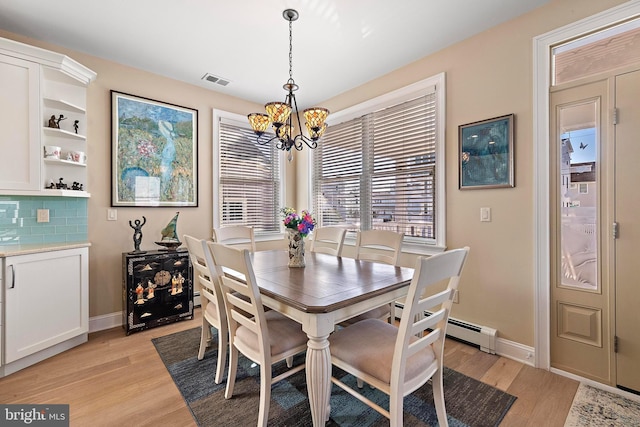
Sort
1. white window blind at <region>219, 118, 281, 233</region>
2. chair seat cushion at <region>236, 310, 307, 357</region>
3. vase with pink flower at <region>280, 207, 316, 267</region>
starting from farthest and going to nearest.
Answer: white window blind at <region>219, 118, 281, 233</region>
vase with pink flower at <region>280, 207, 316, 267</region>
chair seat cushion at <region>236, 310, 307, 357</region>

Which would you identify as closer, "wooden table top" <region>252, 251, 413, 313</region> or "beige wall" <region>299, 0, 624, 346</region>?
"wooden table top" <region>252, 251, 413, 313</region>

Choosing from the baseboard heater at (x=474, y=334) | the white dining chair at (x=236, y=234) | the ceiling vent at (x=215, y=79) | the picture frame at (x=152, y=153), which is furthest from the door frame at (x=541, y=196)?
the picture frame at (x=152, y=153)

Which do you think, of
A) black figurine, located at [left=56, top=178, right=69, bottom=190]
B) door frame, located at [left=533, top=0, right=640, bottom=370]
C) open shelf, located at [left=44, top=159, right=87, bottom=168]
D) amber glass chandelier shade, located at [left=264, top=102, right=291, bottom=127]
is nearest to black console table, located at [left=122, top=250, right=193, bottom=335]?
black figurine, located at [left=56, top=178, right=69, bottom=190]

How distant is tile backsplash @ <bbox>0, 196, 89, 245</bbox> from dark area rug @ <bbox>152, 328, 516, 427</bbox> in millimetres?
1648

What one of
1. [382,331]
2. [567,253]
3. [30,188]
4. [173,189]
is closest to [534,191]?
[567,253]

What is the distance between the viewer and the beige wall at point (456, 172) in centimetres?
214

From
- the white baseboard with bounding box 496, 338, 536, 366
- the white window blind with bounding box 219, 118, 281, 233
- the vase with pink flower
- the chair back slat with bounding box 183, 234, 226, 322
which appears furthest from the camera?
the white window blind with bounding box 219, 118, 281, 233

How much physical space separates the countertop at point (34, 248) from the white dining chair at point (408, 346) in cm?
237

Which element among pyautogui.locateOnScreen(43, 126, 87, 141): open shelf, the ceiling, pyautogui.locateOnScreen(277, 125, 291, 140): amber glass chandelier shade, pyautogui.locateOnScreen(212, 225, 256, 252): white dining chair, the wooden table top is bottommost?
the wooden table top

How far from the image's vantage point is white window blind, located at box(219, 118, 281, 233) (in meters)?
3.70

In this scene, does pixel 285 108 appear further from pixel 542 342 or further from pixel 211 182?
pixel 542 342

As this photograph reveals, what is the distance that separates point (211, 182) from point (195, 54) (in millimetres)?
1440

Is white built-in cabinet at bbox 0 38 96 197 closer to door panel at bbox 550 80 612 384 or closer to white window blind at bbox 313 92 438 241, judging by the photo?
white window blind at bbox 313 92 438 241

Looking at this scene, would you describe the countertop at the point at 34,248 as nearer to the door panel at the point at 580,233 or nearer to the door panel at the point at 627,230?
the door panel at the point at 580,233
